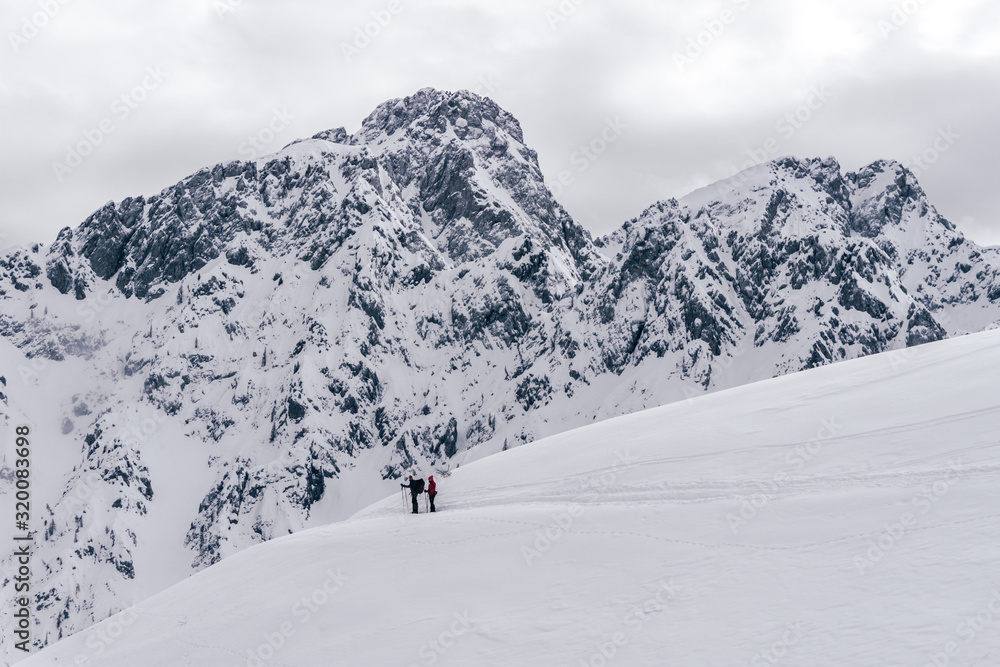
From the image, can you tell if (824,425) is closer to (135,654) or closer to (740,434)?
(740,434)

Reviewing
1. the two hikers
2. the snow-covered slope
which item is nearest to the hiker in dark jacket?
the two hikers

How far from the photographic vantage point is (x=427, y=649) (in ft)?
55.2

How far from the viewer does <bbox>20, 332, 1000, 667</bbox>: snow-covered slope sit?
45.7ft

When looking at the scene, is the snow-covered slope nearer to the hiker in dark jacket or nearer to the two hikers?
the two hikers

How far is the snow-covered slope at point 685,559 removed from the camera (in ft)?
45.7

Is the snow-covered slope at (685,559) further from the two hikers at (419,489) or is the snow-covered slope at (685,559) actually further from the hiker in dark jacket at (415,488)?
the hiker in dark jacket at (415,488)

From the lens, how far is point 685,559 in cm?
1722

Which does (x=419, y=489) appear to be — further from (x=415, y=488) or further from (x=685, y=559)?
(x=685, y=559)

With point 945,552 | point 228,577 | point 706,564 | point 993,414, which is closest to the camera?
point 945,552

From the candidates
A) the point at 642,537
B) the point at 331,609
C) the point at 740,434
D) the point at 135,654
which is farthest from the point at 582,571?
the point at 135,654

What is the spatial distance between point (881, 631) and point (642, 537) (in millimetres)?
6483

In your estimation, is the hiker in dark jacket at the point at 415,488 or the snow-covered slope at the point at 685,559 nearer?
the snow-covered slope at the point at 685,559

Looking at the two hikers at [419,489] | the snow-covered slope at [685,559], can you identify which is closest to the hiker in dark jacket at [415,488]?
the two hikers at [419,489]

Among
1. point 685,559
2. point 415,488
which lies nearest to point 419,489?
point 415,488
